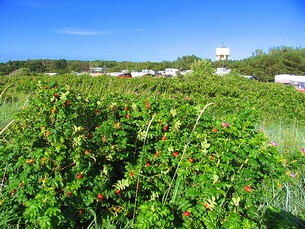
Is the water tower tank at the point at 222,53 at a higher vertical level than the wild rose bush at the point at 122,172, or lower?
higher

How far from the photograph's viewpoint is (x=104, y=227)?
2.08m

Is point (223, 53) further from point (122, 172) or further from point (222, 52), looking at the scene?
point (122, 172)

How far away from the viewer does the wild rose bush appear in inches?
72.7

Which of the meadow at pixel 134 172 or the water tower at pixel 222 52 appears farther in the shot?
the water tower at pixel 222 52

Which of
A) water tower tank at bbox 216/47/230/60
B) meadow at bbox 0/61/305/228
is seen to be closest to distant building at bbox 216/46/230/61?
water tower tank at bbox 216/47/230/60

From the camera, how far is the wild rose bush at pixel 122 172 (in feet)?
6.06

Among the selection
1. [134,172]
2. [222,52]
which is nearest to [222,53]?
[222,52]

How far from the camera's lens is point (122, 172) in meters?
2.41

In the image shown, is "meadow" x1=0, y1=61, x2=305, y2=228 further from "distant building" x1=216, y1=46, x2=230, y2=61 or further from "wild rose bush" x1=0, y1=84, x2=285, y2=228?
"distant building" x1=216, y1=46, x2=230, y2=61

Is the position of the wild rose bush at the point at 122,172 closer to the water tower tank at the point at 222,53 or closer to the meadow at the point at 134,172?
the meadow at the point at 134,172

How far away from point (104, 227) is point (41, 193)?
591mm

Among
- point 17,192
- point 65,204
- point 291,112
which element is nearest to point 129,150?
point 65,204

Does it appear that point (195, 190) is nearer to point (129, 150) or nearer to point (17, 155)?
point (129, 150)

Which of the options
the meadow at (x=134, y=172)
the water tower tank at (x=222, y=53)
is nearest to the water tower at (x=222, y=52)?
the water tower tank at (x=222, y=53)
